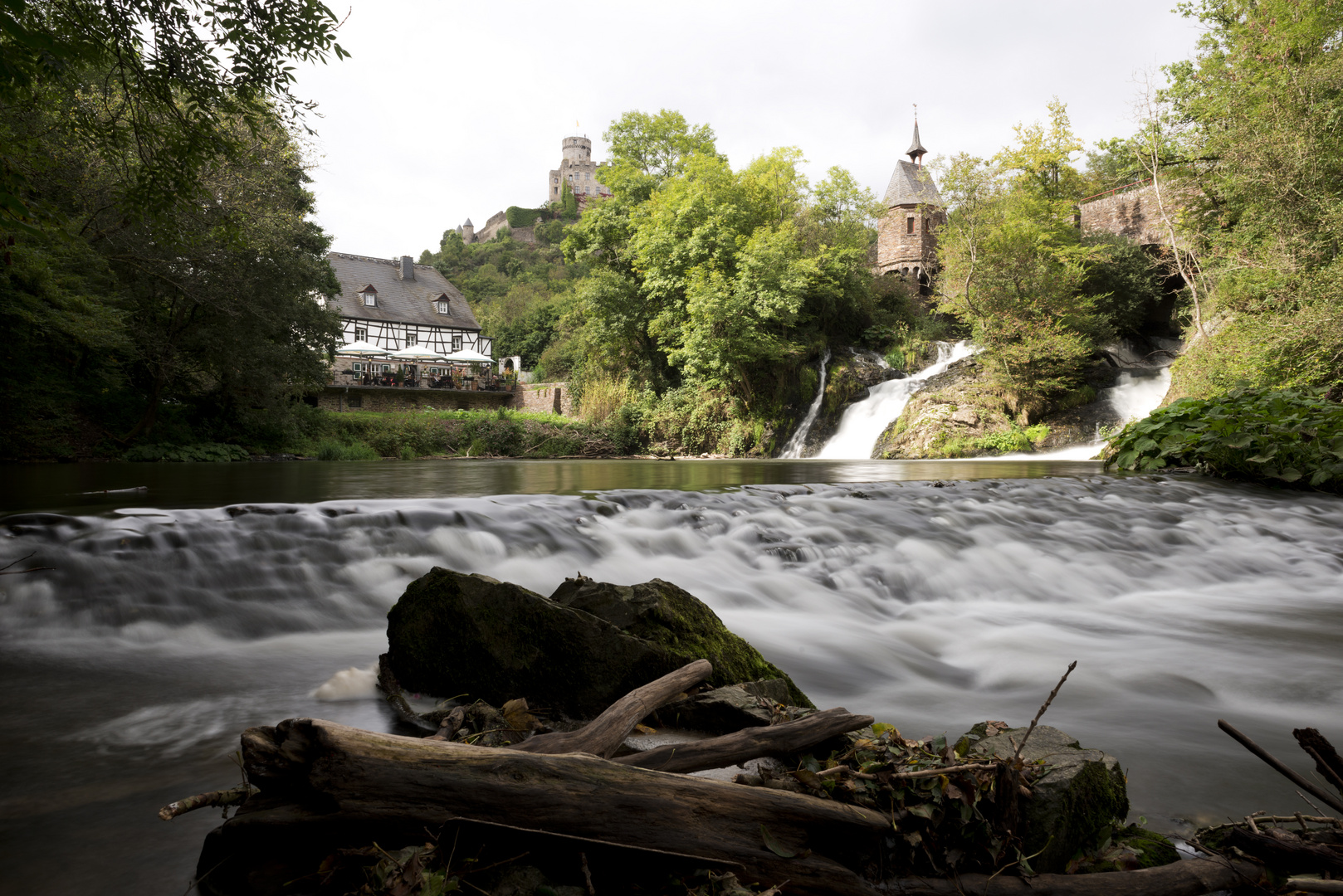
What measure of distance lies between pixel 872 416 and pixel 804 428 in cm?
269

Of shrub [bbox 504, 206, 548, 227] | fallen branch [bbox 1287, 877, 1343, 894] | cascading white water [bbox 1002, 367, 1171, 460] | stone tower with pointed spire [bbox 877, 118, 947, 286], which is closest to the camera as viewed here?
fallen branch [bbox 1287, 877, 1343, 894]

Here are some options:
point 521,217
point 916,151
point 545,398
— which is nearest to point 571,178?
point 521,217

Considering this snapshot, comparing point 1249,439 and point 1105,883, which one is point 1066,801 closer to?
point 1105,883

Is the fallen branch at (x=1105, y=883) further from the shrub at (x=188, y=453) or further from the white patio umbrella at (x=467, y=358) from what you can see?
the white patio umbrella at (x=467, y=358)

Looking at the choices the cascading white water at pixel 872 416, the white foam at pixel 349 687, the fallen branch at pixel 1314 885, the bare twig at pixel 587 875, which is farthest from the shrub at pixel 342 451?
the fallen branch at pixel 1314 885

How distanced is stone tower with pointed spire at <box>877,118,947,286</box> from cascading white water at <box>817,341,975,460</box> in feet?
70.0

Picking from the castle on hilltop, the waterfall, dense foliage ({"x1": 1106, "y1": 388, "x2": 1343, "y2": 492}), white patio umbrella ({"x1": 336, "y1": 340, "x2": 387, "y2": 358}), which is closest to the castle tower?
the castle on hilltop

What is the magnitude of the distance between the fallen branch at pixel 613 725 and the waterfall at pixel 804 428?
24967 millimetres

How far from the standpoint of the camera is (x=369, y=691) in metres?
2.96

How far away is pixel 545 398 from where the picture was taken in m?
41.5

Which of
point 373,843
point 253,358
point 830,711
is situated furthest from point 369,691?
point 253,358

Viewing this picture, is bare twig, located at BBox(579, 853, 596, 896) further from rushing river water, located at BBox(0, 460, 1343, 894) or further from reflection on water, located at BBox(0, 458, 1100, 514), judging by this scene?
reflection on water, located at BBox(0, 458, 1100, 514)

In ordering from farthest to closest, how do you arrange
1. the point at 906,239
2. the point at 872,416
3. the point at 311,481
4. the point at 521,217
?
the point at 521,217, the point at 906,239, the point at 872,416, the point at 311,481

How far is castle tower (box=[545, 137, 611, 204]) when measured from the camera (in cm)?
13450
